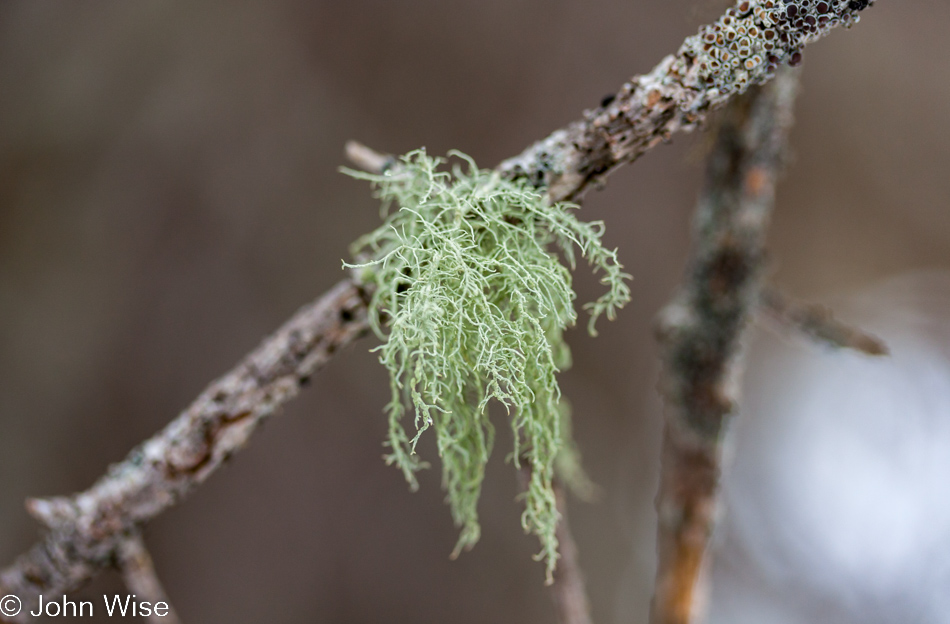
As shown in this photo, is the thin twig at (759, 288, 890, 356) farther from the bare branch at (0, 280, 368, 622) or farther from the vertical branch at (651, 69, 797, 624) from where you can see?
the bare branch at (0, 280, 368, 622)

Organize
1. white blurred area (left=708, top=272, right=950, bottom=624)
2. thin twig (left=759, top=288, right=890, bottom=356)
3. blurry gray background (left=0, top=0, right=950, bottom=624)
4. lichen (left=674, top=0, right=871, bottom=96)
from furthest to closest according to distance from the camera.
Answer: white blurred area (left=708, top=272, right=950, bottom=624)
blurry gray background (left=0, top=0, right=950, bottom=624)
thin twig (left=759, top=288, right=890, bottom=356)
lichen (left=674, top=0, right=871, bottom=96)

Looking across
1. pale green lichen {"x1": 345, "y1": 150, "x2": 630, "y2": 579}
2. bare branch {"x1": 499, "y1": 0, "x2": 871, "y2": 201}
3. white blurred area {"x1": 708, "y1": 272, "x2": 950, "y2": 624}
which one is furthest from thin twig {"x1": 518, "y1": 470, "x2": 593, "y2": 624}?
white blurred area {"x1": 708, "y1": 272, "x2": 950, "y2": 624}

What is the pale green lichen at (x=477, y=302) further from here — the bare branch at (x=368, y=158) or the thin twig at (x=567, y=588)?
the thin twig at (x=567, y=588)

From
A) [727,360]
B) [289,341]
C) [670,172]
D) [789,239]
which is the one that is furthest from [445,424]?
[789,239]

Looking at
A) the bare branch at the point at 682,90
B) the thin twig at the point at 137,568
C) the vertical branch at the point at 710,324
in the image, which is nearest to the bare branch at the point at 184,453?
the thin twig at the point at 137,568

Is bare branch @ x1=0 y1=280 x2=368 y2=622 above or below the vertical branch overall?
below
